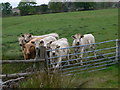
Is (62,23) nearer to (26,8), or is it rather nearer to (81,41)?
(26,8)

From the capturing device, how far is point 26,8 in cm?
2431

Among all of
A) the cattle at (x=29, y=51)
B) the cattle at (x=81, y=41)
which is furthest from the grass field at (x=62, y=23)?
the cattle at (x=29, y=51)

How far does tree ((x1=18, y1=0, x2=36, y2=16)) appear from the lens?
22737 mm

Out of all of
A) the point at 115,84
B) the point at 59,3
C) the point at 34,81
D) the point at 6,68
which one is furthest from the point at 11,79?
the point at 59,3

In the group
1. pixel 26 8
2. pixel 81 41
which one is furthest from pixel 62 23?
pixel 81 41

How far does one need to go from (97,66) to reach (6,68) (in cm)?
315

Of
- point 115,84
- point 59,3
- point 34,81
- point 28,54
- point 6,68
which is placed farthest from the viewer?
point 59,3

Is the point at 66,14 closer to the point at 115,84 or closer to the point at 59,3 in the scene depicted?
the point at 59,3

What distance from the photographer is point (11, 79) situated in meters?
7.28

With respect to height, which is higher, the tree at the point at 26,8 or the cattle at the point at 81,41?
the tree at the point at 26,8

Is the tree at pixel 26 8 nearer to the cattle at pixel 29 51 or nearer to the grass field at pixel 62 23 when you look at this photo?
the grass field at pixel 62 23

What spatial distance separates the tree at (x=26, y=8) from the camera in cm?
2274

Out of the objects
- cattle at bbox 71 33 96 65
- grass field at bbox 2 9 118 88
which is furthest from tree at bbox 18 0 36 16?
cattle at bbox 71 33 96 65

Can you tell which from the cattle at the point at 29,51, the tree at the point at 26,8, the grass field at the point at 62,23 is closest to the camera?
the cattle at the point at 29,51
